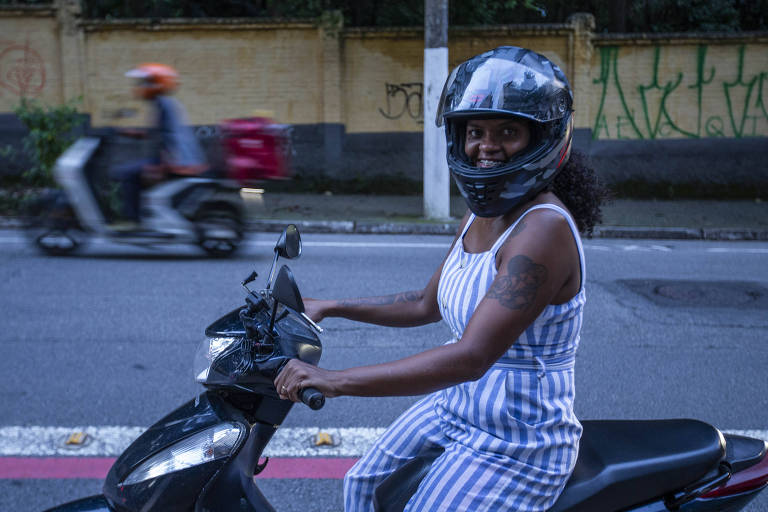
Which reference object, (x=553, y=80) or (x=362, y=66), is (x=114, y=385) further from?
(x=362, y=66)

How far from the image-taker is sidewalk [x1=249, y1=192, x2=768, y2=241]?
1063cm

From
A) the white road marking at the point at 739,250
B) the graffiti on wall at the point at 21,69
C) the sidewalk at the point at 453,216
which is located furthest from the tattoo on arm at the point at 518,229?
the graffiti on wall at the point at 21,69

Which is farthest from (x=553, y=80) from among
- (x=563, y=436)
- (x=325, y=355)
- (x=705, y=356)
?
(x=705, y=356)

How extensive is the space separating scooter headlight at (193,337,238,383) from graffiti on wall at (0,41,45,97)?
1343 centimetres

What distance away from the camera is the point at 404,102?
13.6m

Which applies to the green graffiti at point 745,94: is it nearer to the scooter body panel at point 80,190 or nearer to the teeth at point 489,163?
the scooter body panel at point 80,190

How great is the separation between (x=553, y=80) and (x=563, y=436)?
0.86 m

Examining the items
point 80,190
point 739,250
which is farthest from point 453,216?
point 80,190

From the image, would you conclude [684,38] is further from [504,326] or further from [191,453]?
[191,453]

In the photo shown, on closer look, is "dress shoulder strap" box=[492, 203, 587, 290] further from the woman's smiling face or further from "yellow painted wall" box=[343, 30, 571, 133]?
"yellow painted wall" box=[343, 30, 571, 133]

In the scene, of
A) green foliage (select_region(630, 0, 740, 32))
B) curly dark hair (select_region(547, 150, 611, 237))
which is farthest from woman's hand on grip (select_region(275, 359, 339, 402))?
green foliage (select_region(630, 0, 740, 32))

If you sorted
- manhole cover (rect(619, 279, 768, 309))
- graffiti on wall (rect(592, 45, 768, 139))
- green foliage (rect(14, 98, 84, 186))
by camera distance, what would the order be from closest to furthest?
manhole cover (rect(619, 279, 768, 309)) → green foliage (rect(14, 98, 84, 186)) → graffiti on wall (rect(592, 45, 768, 139))

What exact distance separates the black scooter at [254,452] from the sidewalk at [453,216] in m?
7.86

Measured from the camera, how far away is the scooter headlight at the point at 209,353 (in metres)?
1.83
